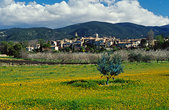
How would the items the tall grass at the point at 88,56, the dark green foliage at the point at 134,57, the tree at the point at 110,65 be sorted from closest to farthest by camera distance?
the tree at the point at 110,65, the dark green foliage at the point at 134,57, the tall grass at the point at 88,56

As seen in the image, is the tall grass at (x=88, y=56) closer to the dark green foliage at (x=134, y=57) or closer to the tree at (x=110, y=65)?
the dark green foliage at (x=134, y=57)

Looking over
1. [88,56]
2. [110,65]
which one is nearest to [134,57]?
[88,56]

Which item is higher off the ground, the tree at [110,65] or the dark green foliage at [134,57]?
the tree at [110,65]

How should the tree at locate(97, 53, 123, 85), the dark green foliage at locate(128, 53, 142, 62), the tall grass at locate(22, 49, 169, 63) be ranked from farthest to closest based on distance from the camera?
the tall grass at locate(22, 49, 169, 63) → the dark green foliage at locate(128, 53, 142, 62) → the tree at locate(97, 53, 123, 85)

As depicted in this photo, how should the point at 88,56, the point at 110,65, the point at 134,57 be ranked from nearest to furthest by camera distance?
the point at 110,65 → the point at 134,57 → the point at 88,56

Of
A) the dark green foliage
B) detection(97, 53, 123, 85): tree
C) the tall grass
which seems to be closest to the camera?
detection(97, 53, 123, 85): tree

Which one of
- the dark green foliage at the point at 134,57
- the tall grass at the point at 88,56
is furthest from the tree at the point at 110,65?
the tall grass at the point at 88,56

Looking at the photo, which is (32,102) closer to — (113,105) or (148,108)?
(113,105)

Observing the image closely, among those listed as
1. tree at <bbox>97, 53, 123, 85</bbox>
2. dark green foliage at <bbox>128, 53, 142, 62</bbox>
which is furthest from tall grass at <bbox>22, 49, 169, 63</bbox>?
tree at <bbox>97, 53, 123, 85</bbox>

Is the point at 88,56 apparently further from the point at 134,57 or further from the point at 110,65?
the point at 110,65

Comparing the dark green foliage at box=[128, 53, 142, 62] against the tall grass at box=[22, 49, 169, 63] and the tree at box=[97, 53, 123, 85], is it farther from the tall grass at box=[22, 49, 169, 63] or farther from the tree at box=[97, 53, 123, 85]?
the tree at box=[97, 53, 123, 85]

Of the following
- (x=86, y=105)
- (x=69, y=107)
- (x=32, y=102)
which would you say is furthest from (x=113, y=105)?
(x=32, y=102)

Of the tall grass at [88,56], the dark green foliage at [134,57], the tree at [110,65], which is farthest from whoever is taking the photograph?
the tall grass at [88,56]

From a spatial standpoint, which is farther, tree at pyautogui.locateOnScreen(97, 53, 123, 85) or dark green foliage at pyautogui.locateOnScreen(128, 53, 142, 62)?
dark green foliage at pyautogui.locateOnScreen(128, 53, 142, 62)
